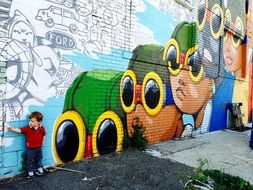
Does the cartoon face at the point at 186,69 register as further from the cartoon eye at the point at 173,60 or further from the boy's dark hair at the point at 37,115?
the boy's dark hair at the point at 37,115

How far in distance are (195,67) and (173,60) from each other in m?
1.37

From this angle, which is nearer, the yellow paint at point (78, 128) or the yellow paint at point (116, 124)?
the yellow paint at point (78, 128)

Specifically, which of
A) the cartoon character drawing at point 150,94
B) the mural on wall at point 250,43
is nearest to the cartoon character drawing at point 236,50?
the mural on wall at point 250,43

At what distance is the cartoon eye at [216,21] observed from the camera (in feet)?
33.2

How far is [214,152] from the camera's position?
7.17 m

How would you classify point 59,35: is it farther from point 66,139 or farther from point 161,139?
point 161,139

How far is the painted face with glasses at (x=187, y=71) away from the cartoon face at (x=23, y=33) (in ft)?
13.1

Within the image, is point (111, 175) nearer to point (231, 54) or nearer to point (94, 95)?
point (94, 95)

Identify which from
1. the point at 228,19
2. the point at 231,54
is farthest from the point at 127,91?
the point at 231,54

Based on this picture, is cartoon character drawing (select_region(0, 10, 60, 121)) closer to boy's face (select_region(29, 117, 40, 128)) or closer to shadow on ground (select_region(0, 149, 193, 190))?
boy's face (select_region(29, 117, 40, 128))

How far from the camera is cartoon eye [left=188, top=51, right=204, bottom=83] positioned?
8.92 m

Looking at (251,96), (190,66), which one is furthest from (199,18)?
(251,96)

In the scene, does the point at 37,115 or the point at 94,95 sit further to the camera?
the point at 94,95

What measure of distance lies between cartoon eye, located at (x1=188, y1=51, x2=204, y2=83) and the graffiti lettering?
180 inches
